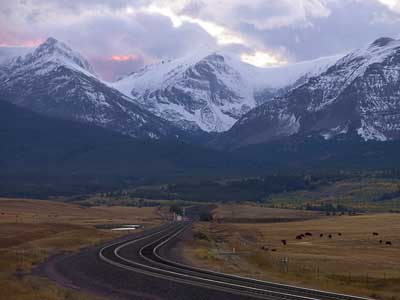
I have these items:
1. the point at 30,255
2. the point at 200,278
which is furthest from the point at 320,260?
the point at 30,255

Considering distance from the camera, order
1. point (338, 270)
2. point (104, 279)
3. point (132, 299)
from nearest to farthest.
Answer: point (132, 299) → point (104, 279) → point (338, 270)

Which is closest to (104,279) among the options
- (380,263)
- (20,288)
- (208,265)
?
(20,288)

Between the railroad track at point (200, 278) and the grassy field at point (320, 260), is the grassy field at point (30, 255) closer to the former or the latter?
the railroad track at point (200, 278)

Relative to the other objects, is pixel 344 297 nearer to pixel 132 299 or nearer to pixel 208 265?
pixel 132 299

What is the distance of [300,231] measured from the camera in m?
148

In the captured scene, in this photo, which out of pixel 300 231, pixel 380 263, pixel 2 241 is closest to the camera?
pixel 380 263

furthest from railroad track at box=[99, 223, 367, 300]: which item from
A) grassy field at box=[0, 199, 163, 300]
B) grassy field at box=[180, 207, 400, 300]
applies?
grassy field at box=[0, 199, 163, 300]

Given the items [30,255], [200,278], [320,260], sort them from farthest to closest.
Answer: [320,260], [30,255], [200,278]

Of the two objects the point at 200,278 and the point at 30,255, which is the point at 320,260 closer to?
the point at 200,278

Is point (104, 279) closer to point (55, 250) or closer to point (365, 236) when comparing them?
point (55, 250)

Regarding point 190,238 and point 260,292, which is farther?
point 190,238

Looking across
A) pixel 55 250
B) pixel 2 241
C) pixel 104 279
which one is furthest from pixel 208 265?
pixel 2 241

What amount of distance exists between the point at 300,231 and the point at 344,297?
100654mm

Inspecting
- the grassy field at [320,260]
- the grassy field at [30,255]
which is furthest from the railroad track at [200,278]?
the grassy field at [30,255]
